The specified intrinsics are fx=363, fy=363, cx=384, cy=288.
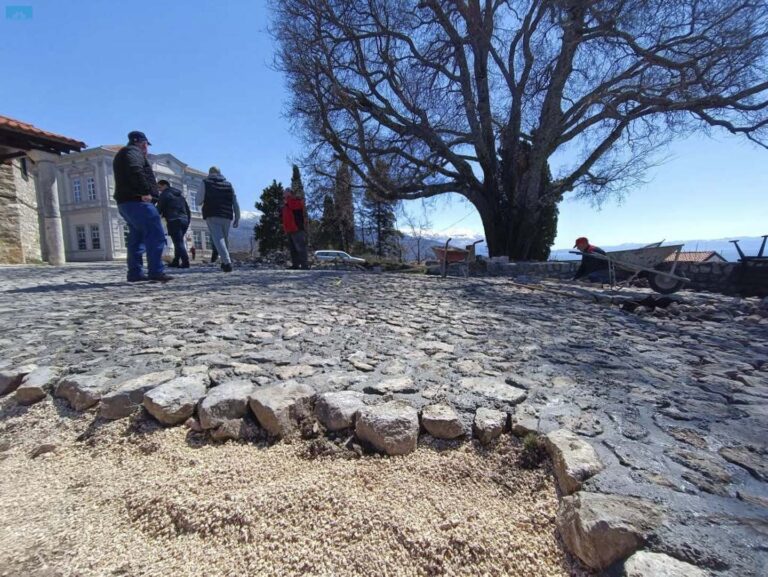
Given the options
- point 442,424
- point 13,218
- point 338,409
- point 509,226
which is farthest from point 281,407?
point 13,218

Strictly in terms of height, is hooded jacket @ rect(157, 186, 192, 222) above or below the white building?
below

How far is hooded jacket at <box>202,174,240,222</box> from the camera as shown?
6887 mm

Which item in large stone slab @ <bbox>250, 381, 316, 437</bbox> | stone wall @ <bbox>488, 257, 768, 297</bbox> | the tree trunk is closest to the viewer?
large stone slab @ <bbox>250, 381, 316, 437</bbox>

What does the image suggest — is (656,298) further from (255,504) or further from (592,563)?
(255,504)

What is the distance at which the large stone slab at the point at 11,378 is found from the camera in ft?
6.77

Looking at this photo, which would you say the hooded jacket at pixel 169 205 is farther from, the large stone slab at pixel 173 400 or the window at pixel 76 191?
the window at pixel 76 191

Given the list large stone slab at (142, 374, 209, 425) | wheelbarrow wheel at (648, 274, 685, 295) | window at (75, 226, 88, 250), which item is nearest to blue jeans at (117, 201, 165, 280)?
large stone slab at (142, 374, 209, 425)

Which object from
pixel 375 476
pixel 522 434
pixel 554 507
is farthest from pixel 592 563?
pixel 375 476

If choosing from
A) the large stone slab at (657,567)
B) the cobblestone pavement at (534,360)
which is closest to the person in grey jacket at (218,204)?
the cobblestone pavement at (534,360)

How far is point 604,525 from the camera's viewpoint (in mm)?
1001

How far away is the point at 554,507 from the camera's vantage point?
1239 millimetres

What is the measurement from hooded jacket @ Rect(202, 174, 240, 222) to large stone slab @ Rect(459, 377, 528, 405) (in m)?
6.46

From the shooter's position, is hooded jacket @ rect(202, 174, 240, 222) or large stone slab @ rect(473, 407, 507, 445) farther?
hooded jacket @ rect(202, 174, 240, 222)

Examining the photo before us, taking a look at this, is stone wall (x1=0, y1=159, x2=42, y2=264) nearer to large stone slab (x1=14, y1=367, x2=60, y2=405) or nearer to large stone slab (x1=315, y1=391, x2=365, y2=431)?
large stone slab (x1=14, y1=367, x2=60, y2=405)
